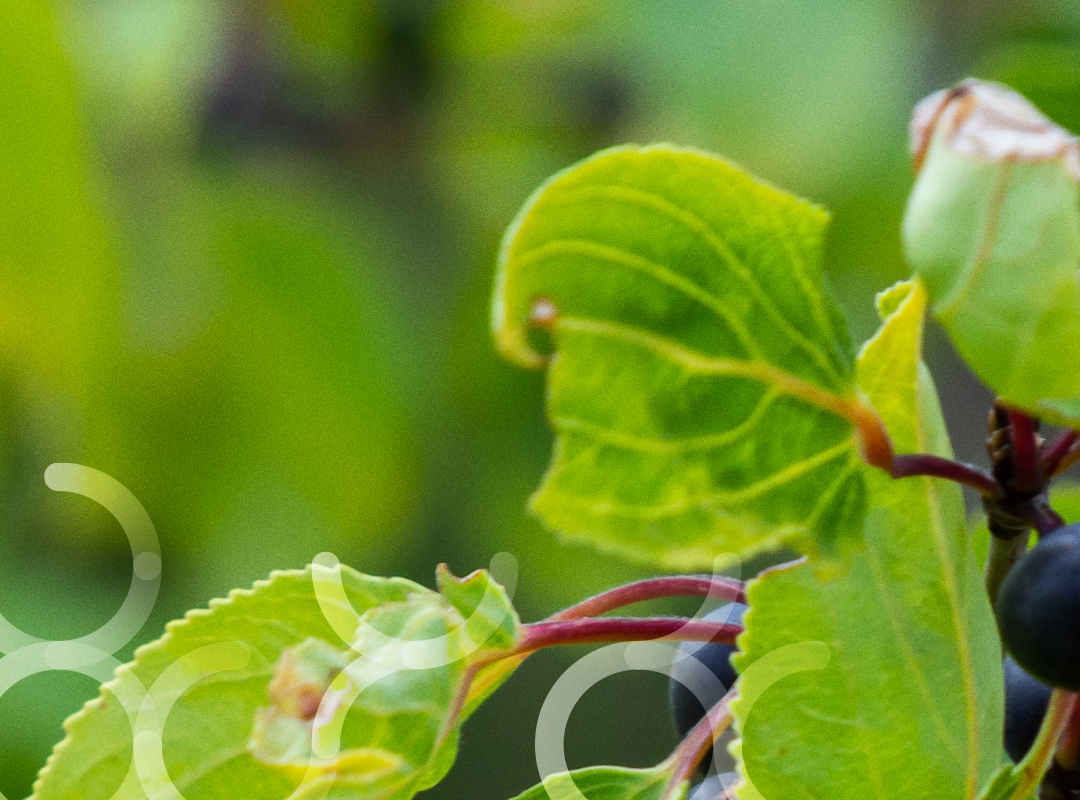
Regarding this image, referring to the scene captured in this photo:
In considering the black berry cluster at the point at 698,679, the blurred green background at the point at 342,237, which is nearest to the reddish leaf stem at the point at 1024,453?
the black berry cluster at the point at 698,679

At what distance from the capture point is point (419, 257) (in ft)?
3.84

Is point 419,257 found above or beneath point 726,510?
beneath

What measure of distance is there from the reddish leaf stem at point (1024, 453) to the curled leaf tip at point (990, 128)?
0.08 m

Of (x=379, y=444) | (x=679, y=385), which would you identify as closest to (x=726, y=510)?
(x=679, y=385)

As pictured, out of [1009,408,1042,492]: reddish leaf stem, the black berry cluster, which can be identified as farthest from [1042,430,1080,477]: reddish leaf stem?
the black berry cluster

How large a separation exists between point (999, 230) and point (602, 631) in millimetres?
126

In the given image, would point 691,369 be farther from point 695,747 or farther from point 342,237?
point 342,237

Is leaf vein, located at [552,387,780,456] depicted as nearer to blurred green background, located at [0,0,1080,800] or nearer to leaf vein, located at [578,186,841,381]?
leaf vein, located at [578,186,841,381]

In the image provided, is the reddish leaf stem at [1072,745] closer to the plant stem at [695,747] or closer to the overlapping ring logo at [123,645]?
the plant stem at [695,747]

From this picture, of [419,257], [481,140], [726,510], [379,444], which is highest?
[726,510]

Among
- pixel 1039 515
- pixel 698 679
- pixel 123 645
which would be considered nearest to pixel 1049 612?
pixel 1039 515

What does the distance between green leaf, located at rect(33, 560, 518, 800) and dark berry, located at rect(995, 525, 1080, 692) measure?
0.10 meters

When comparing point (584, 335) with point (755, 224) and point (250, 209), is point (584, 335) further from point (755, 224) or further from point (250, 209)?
point (250, 209)

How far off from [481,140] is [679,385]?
93cm
